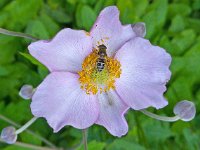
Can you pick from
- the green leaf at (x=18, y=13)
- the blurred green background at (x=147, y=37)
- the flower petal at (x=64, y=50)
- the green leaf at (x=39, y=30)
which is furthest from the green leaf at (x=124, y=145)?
the green leaf at (x=18, y=13)

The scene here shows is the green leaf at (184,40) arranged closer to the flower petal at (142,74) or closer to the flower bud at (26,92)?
the flower petal at (142,74)

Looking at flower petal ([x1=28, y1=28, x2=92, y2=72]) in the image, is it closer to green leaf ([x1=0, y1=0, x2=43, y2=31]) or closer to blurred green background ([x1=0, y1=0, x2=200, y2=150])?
blurred green background ([x1=0, y1=0, x2=200, y2=150])

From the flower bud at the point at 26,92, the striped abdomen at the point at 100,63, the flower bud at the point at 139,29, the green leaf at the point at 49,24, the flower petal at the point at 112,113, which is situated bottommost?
the flower petal at the point at 112,113

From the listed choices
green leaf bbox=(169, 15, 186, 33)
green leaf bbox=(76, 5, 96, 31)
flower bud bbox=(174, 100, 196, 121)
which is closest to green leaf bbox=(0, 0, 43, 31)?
green leaf bbox=(76, 5, 96, 31)

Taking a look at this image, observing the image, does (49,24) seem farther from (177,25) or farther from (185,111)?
Answer: (185,111)

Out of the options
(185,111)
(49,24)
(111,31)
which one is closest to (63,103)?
(111,31)

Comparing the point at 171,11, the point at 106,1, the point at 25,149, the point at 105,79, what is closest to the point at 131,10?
the point at 106,1

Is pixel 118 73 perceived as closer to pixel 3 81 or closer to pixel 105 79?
pixel 105 79
